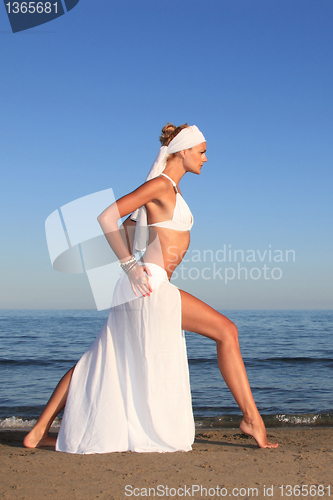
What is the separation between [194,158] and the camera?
3.16 m

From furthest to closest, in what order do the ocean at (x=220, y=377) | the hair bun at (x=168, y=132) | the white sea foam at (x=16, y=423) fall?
the ocean at (x=220, y=377) → the white sea foam at (x=16, y=423) → the hair bun at (x=168, y=132)

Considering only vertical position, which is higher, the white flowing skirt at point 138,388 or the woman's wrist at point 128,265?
the woman's wrist at point 128,265

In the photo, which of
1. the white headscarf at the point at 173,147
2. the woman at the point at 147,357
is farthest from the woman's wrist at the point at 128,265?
the white headscarf at the point at 173,147

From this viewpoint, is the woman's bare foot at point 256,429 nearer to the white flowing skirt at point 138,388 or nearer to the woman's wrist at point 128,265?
the white flowing skirt at point 138,388

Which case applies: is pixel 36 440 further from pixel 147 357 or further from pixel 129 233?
pixel 129 233

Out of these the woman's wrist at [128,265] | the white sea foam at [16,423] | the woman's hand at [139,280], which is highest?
the woman's wrist at [128,265]

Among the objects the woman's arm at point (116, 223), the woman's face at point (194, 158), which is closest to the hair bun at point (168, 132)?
the woman's face at point (194, 158)

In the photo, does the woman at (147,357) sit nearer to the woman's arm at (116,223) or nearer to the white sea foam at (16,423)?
the woman's arm at (116,223)

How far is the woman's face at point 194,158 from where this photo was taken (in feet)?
10.4

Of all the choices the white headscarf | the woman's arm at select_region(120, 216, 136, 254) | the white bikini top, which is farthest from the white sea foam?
the white bikini top

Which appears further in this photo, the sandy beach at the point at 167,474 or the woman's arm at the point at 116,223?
the woman's arm at the point at 116,223

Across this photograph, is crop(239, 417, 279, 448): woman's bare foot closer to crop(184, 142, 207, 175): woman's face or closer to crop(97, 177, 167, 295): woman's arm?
crop(97, 177, 167, 295): woman's arm

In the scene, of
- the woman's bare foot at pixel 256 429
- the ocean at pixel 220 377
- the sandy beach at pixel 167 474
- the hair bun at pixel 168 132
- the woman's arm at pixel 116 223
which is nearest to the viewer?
the sandy beach at pixel 167 474

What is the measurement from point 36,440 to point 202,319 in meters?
Answer: 1.57
